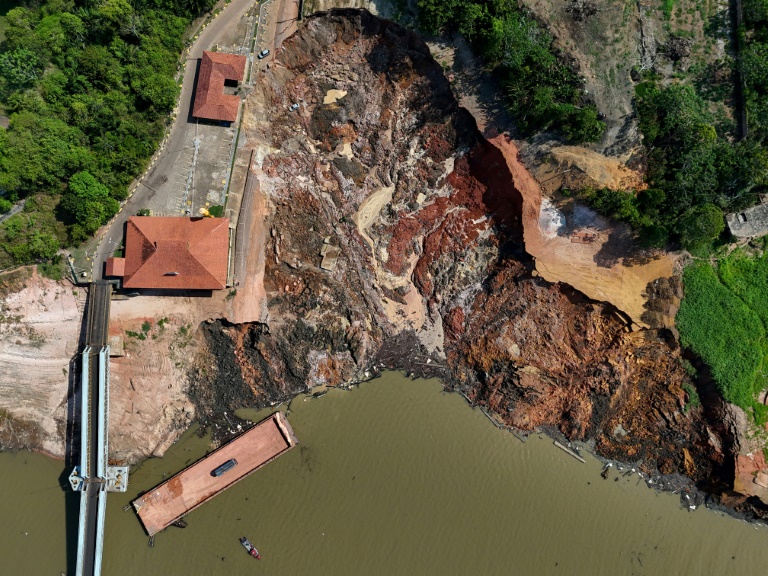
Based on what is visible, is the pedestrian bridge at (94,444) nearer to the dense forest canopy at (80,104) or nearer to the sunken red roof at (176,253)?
the sunken red roof at (176,253)

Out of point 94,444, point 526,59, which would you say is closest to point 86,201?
point 94,444

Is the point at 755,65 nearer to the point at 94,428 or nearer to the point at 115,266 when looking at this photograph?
the point at 115,266

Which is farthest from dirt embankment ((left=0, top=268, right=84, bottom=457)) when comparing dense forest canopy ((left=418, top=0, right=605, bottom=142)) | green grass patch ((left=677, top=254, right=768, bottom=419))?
green grass patch ((left=677, top=254, right=768, bottom=419))

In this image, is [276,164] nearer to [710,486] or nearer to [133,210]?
[133,210]

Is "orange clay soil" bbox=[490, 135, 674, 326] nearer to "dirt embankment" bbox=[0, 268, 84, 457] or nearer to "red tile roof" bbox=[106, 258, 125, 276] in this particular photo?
"red tile roof" bbox=[106, 258, 125, 276]

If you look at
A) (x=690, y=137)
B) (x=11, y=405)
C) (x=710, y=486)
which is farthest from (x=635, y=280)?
(x=11, y=405)

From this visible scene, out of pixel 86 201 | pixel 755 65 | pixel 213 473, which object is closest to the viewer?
pixel 755 65
